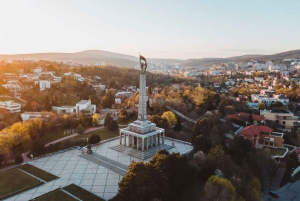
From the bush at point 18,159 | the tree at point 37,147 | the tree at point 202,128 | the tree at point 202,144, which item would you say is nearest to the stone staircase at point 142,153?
the tree at point 202,144

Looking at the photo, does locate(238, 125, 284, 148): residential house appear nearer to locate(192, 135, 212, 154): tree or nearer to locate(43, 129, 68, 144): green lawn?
locate(192, 135, 212, 154): tree

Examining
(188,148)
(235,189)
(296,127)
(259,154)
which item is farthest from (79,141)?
(296,127)

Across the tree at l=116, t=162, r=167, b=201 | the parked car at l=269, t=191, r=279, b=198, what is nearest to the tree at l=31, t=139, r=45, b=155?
the tree at l=116, t=162, r=167, b=201

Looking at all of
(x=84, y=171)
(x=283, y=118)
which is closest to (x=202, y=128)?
(x=84, y=171)

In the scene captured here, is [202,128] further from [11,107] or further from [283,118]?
[11,107]

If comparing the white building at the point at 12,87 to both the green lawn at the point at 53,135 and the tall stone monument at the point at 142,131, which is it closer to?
the green lawn at the point at 53,135
